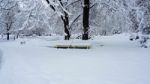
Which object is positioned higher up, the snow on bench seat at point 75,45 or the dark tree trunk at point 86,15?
the dark tree trunk at point 86,15

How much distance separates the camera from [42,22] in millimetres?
15891

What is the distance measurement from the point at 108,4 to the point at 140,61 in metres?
6.86

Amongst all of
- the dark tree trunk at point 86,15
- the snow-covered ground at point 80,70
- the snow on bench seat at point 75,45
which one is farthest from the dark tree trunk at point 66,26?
the snow-covered ground at point 80,70

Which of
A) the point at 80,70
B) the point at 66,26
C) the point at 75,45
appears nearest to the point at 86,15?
the point at 66,26

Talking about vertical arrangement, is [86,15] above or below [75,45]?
above

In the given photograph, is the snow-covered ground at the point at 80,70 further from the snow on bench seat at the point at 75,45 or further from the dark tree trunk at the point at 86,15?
the dark tree trunk at the point at 86,15

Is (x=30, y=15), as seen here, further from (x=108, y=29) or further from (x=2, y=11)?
(x=108, y=29)

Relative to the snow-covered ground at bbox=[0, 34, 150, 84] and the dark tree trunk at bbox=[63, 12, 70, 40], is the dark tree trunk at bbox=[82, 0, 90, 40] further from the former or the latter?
the snow-covered ground at bbox=[0, 34, 150, 84]

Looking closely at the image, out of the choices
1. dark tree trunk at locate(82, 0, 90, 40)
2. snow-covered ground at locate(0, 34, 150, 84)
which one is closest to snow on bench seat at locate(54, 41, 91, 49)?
dark tree trunk at locate(82, 0, 90, 40)

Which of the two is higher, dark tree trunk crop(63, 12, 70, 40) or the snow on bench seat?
dark tree trunk crop(63, 12, 70, 40)

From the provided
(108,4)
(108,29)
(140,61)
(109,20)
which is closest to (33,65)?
(140,61)

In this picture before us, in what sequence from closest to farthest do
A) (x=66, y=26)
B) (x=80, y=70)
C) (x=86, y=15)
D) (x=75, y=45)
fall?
(x=80, y=70)
(x=75, y=45)
(x=86, y=15)
(x=66, y=26)

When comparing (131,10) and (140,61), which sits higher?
(131,10)

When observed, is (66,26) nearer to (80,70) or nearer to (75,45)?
(75,45)
